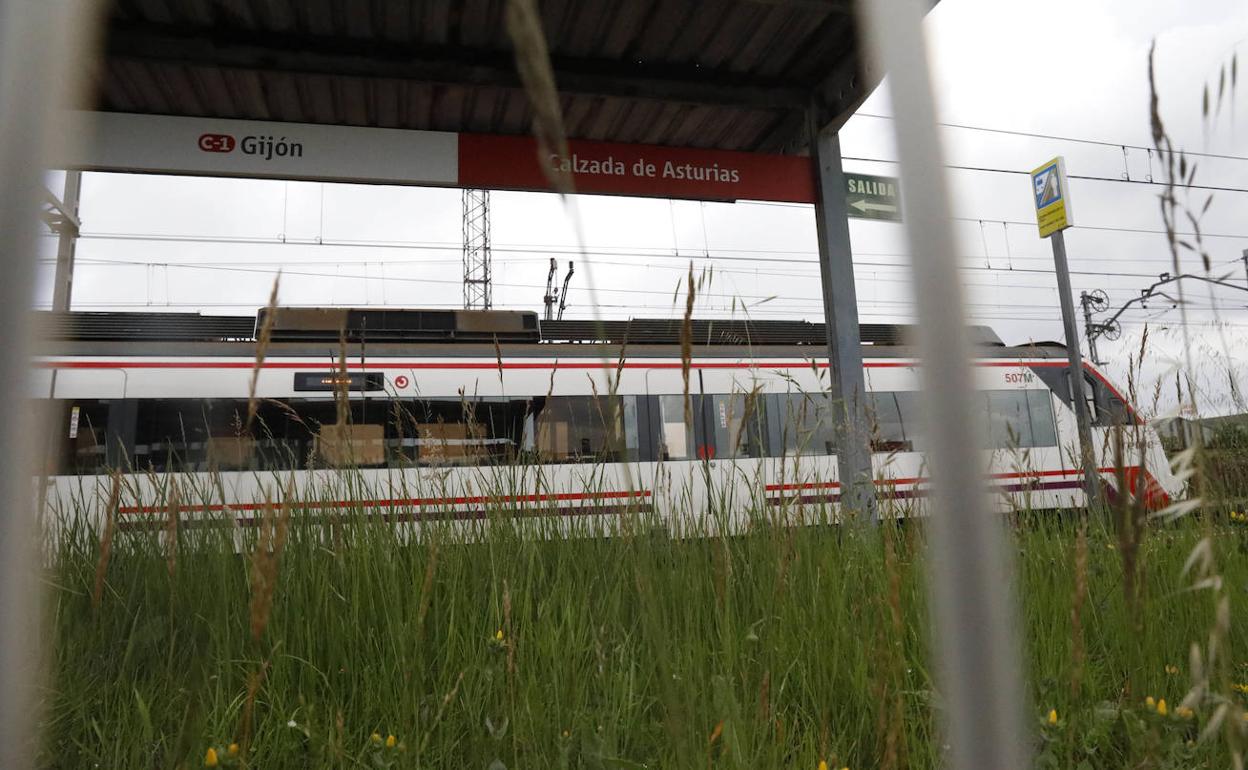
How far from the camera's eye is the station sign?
15.4 feet

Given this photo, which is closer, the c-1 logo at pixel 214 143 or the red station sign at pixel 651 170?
the c-1 logo at pixel 214 143

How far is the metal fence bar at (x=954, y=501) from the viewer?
53 centimetres

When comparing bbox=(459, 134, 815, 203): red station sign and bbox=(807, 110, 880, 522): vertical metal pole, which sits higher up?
bbox=(459, 134, 815, 203): red station sign

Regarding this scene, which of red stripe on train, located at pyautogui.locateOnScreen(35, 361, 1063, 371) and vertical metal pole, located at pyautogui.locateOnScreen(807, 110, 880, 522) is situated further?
red stripe on train, located at pyautogui.locateOnScreen(35, 361, 1063, 371)

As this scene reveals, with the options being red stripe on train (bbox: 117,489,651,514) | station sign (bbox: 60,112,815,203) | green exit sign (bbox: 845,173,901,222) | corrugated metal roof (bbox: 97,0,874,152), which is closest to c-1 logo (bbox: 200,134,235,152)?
station sign (bbox: 60,112,815,203)

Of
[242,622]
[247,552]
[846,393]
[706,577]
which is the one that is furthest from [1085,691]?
[846,393]

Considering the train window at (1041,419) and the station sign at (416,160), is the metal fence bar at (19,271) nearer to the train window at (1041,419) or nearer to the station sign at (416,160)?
the station sign at (416,160)

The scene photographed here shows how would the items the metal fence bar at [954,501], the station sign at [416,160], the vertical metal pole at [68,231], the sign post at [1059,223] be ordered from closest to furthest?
the metal fence bar at [954,501] → the vertical metal pole at [68,231] → the station sign at [416,160] → the sign post at [1059,223]

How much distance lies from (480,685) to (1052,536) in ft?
6.99

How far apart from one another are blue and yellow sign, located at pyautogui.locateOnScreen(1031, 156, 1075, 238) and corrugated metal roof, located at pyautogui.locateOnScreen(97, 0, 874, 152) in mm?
1994

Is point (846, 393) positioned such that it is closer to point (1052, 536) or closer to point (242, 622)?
point (1052, 536)

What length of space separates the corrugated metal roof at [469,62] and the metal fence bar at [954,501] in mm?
3662

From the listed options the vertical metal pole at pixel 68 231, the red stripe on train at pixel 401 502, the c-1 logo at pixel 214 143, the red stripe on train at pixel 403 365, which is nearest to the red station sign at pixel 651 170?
the c-1 logo at pixel 214 143

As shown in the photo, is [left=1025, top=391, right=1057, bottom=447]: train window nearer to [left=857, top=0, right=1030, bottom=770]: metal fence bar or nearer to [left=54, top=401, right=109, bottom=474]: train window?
[left=54, top=401, right=109, bottom=474]: train window
